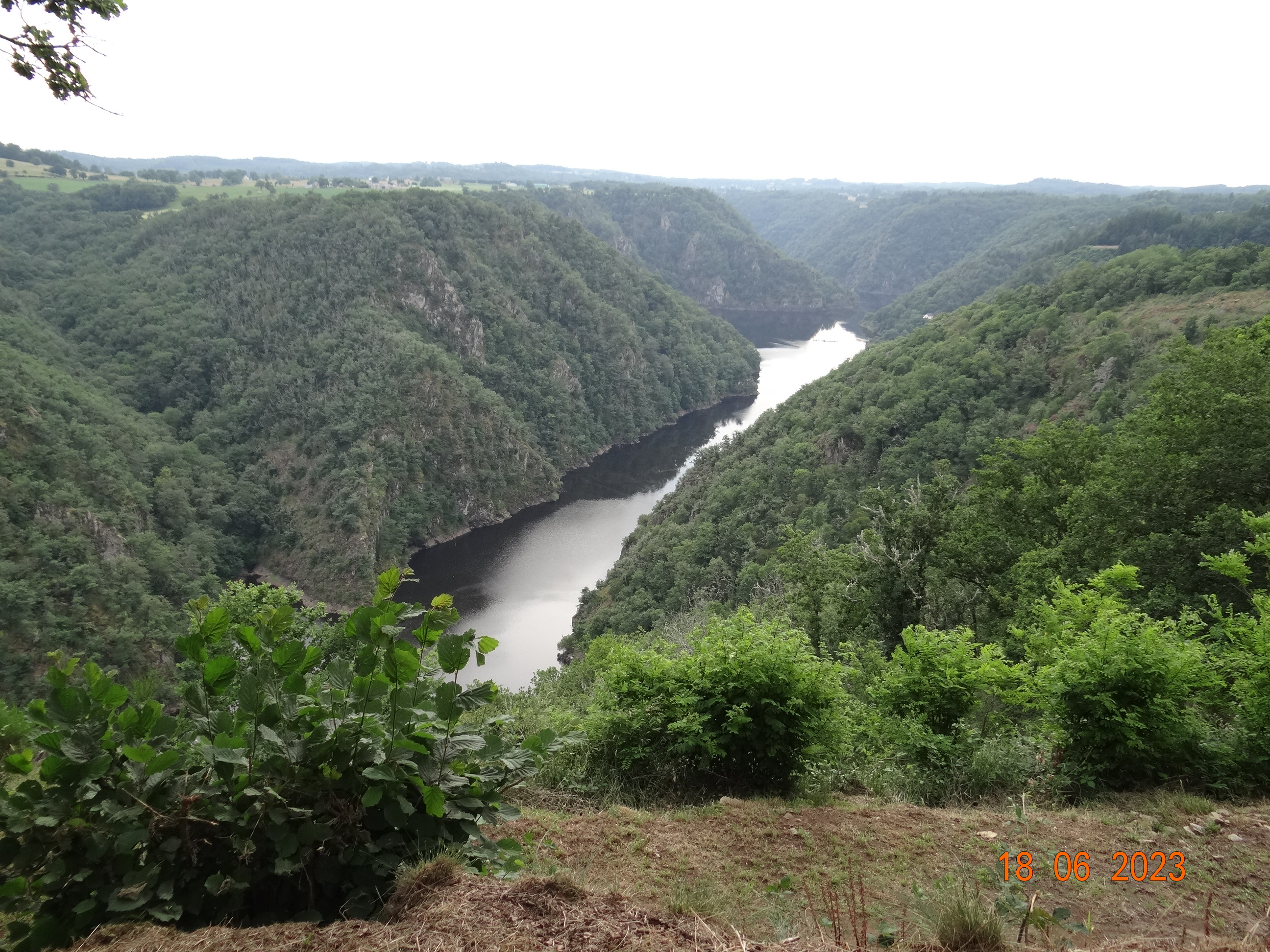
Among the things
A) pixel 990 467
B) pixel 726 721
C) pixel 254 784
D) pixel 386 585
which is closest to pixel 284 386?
pixel 990 467

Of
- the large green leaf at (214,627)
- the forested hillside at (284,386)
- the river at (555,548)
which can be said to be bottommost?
the river at (555,548)

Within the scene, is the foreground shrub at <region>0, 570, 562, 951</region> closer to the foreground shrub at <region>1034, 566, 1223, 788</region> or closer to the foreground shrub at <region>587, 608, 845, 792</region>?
the foreground shrub at <region>587, 608, 845, 792</region>

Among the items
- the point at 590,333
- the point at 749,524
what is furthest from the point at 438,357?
the point at 749,524

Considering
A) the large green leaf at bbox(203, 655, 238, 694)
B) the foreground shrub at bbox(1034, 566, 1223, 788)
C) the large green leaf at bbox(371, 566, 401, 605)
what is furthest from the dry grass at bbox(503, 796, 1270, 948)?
the large green leaf at bbox(203, 655, 238, 694)

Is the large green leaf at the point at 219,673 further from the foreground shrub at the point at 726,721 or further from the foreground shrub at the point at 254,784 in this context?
the foreground shrub at the point at 726,721

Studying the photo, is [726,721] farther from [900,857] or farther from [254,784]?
[254,784]

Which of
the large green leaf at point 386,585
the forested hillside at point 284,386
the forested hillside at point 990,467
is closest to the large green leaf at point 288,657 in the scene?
the large green leaf at point 386,585
